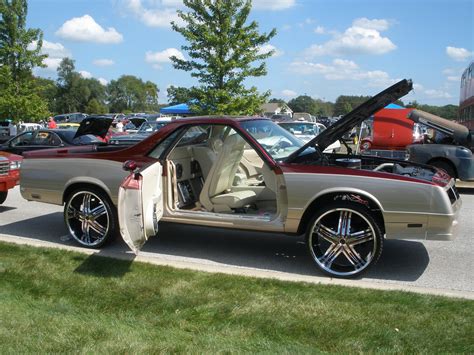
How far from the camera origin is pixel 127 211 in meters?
4.75

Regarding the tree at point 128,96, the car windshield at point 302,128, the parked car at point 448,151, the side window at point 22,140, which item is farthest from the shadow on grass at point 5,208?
the tree at point 128,96

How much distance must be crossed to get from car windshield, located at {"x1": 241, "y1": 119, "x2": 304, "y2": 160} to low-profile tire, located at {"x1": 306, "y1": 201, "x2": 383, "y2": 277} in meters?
0.87

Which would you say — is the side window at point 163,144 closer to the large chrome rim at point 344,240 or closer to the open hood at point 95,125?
the large chrome rim at point 344,240

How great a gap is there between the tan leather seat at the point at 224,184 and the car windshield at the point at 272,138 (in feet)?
0.80

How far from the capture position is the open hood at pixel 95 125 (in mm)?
9297

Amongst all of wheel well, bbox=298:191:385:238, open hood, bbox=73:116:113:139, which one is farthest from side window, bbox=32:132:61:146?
wheel well, bbox=298:191:385:238

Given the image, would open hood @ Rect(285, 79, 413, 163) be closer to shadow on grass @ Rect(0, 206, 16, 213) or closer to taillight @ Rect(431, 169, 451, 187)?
taillight @ Rect(431, 169, 451, 187)

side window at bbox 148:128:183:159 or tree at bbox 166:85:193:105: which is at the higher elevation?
tree at bbox 166:85:193:105

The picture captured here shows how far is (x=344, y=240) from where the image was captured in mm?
4887

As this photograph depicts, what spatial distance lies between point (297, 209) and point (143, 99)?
134 m

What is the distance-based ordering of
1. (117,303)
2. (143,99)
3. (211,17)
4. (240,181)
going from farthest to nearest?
(143,99) → (211,17) → (240,181) → (117,303)

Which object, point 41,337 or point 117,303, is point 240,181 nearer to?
point 117,303

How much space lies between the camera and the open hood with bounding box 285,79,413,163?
503cm

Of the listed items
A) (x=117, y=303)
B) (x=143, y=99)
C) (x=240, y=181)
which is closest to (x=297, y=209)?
(x=240, y=181)
